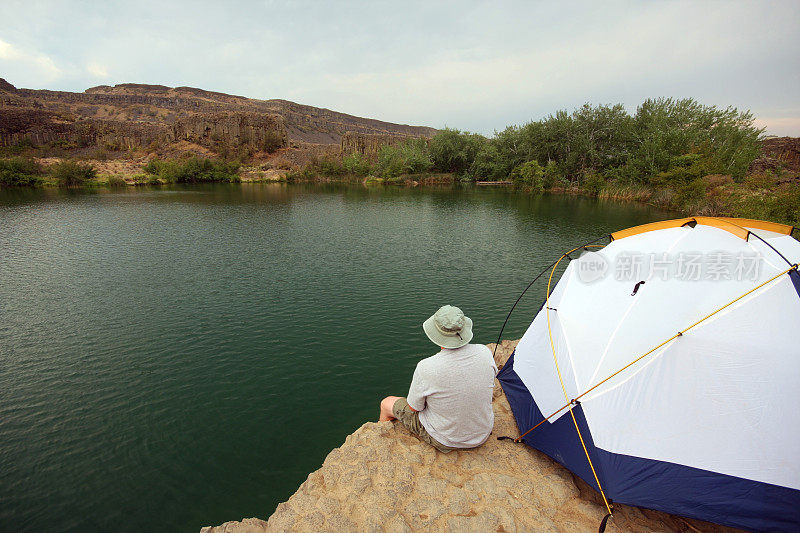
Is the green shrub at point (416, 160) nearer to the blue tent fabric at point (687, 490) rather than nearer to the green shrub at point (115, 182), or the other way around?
the green shrub at point (115, 182)

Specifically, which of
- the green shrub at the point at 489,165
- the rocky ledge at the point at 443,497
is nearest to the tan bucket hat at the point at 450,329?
the rocky ledge at the point at 443,497

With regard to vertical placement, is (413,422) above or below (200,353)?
above

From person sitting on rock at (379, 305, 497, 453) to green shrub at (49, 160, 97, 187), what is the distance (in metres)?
60.0

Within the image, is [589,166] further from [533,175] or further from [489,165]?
[489,165]

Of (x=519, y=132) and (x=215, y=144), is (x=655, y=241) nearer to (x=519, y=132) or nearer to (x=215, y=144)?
(x=519, y=132)

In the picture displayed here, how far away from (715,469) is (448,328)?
2710 millimetres

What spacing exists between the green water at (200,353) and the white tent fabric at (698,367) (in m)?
3.70

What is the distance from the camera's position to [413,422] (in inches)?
159

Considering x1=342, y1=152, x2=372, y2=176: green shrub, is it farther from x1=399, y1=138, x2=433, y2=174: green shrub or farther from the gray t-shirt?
the gray t-shirt

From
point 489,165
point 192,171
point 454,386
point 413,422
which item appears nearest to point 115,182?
point 192,171

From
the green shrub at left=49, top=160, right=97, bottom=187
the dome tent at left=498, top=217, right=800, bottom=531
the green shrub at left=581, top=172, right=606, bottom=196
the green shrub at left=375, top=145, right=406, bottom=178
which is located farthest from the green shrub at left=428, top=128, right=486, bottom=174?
the dome tent at left=498, top=217, right=800, bottom=531

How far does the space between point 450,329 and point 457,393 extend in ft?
2.26

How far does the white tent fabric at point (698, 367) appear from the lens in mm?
3002

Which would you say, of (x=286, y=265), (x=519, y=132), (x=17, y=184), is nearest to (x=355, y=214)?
(x=286, y=265)
